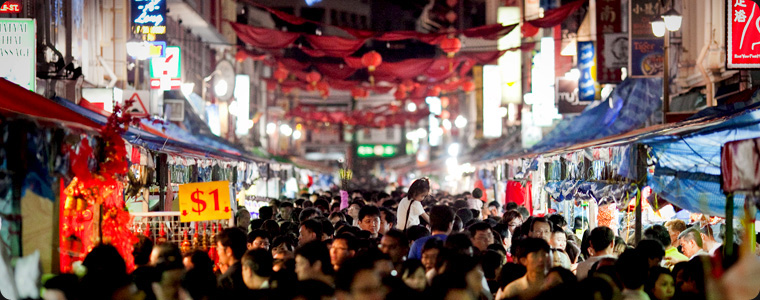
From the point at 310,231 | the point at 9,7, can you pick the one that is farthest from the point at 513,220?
the point at 9,7

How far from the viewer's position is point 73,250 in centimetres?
748

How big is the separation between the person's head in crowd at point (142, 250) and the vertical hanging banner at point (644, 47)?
39.1ft

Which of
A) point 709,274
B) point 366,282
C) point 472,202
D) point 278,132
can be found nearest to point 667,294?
point 709,274

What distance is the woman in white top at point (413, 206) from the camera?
11.1 metres

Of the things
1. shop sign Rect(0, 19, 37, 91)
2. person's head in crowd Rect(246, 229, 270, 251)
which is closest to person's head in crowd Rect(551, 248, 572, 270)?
person's head in crowd Rect(246, 229, 270, 251)

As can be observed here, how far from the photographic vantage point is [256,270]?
624 cm

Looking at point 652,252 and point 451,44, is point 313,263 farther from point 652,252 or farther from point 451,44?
point 451,44

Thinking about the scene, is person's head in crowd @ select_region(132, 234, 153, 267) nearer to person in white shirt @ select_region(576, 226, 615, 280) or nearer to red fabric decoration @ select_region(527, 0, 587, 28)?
person in white shirt @ select_region(576, 226, 615, 280)

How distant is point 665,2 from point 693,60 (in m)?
2.61

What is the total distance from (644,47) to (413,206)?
850 cm

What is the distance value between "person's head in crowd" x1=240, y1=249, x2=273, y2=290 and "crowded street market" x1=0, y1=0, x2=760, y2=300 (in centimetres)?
1

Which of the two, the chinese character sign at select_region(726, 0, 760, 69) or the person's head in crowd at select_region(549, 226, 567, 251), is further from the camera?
the chinese character sign at select_region(726, 0, 760, 69)

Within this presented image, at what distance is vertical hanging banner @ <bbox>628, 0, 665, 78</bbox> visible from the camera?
16.8 metres

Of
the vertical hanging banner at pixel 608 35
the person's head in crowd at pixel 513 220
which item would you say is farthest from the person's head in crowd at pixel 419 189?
the vertical hanging banner at pixel 608 35
